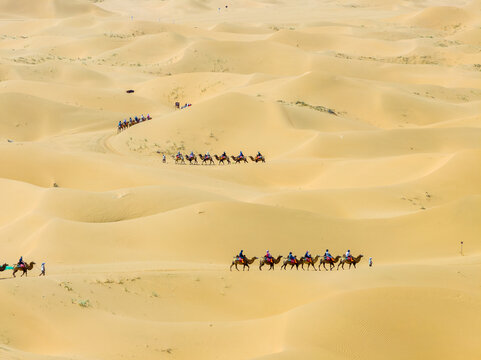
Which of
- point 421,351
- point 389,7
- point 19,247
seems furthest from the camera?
point 389,7

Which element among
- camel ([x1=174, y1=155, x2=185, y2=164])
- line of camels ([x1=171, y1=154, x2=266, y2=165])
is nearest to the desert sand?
line of camels ([x1=171, y1=154, x2=266, y2=165])

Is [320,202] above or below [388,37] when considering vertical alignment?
below

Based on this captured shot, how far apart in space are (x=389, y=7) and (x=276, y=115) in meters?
80.9

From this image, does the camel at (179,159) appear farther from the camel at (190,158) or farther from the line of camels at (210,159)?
the camel at (190,158)

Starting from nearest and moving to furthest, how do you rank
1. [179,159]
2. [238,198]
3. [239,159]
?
[238,198], [239,159], [179,159]

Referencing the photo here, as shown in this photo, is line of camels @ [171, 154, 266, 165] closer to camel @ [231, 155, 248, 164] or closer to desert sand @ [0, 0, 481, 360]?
camel @ [231, 155, 248, 164]

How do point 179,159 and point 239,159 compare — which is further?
point 179,159

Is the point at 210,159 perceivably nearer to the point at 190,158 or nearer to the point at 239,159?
the point at 190,158

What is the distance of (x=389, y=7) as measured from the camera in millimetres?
125750

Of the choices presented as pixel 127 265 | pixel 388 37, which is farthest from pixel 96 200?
pixel 388 37

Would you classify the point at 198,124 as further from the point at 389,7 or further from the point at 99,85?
the point at 389,7

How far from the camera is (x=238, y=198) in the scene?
34.8m

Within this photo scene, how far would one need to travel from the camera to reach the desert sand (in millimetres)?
18047

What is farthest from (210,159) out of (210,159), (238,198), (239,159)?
(238,198)
